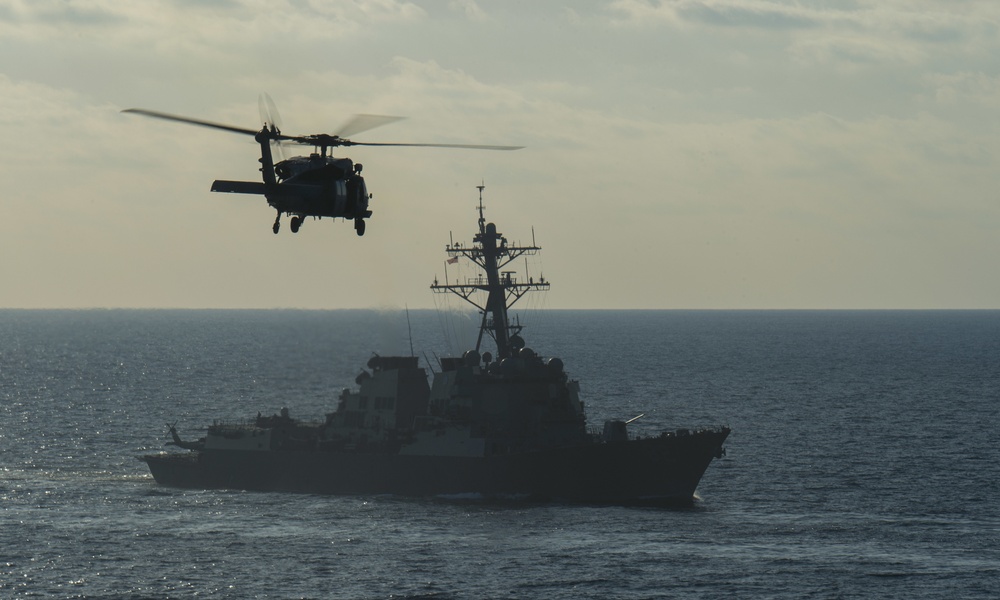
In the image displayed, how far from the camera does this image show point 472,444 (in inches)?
2298

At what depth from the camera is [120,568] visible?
4497 cm

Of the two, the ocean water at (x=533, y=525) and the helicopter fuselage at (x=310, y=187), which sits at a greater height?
the helicopter fuselage at (x=310, y=187)

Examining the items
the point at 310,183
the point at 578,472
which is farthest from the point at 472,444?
the point at 310,183

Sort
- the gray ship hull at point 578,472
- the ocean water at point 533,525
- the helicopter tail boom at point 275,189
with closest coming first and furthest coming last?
the helicopter tail boom at point 275,189 < the ocean water at point 533,525 < the gray ship hull at point 578,472

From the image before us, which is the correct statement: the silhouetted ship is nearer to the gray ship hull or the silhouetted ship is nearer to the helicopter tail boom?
the gray ship hull

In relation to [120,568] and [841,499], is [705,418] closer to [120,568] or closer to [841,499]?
[841,499]

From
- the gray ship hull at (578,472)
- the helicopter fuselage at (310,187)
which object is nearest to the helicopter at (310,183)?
the helicopter fuselage at (310,187)

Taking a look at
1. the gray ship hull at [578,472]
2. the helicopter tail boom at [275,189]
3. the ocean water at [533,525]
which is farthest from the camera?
the gray ship hull at [578,472]

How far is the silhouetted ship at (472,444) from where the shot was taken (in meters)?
57.3

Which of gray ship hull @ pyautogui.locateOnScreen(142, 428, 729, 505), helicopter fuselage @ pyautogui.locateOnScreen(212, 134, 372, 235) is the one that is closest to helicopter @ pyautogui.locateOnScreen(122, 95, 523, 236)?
helicopter fuselage @ pyautogui.locateOnScreen(212, 134, 372, 235)

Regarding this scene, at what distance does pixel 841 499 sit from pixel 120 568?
3041cm

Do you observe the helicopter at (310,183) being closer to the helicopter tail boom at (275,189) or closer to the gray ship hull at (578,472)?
the helicopter tail boom at (275,189)

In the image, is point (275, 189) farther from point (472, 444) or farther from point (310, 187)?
point (472, 444)

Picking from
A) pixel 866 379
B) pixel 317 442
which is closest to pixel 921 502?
pixel 317 442
